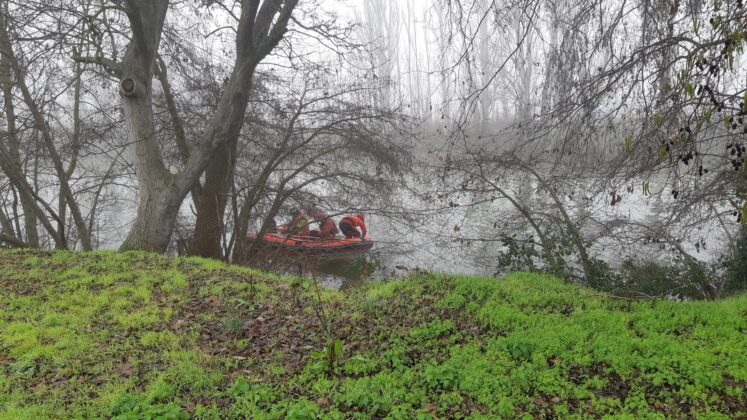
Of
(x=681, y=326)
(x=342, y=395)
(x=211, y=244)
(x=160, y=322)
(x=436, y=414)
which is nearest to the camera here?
(x=436, y=414)

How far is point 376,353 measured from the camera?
349cm

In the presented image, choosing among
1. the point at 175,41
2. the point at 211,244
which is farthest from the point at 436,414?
the point at 175,41

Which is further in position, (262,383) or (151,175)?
(151,175)

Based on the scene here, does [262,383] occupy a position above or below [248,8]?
below

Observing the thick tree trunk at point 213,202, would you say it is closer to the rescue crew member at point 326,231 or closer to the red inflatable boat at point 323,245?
the red inflatable boat at point 323,245

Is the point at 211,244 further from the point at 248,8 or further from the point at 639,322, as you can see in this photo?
the point at 639,322

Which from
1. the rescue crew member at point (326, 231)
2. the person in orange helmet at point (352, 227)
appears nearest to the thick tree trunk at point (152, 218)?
the rescue crew member at point (326, 231)

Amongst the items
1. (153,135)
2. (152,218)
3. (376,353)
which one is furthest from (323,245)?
(376,353)

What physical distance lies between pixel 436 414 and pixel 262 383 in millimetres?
1211

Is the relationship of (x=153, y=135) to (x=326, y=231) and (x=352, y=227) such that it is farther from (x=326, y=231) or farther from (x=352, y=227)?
(x=352, y=227)

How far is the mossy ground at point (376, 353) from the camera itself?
2785 mm

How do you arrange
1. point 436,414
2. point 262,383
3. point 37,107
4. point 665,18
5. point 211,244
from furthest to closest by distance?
point 211,244 → point 37,107 → point 665,18 → point 262,383 → point 436,414

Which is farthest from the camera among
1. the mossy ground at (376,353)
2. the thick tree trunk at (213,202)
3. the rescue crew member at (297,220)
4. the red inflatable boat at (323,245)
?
the red inflatable boat at (323,245)

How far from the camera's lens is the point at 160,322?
430 cm
